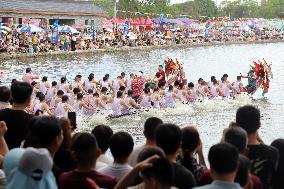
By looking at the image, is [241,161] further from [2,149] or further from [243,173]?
[2,149]

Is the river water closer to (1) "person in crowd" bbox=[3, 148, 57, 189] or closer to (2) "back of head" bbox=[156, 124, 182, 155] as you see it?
(2) "back of head" bbox=[156, 124, 182, 155]

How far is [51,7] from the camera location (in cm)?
4588

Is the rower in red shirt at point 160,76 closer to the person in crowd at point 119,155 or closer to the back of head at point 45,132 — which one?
the person in crowd at point 119,155

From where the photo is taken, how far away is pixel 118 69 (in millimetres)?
28250

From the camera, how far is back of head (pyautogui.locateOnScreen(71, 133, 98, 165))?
3898 mm

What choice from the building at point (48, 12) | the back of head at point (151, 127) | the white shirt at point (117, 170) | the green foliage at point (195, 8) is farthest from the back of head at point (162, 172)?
the green foliage at point (195, 8)

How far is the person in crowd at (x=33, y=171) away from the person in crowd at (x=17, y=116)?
4.84ft

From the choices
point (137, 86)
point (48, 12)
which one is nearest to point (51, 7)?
point (48, 12)

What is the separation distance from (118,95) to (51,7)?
111ft

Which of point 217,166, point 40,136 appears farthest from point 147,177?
point 40,136

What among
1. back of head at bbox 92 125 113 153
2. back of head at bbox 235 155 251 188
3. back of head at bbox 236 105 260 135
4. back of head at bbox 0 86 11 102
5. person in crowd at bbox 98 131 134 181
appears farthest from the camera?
back of head at bbox 0 86 11 102

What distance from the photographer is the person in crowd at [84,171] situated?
3807 mm

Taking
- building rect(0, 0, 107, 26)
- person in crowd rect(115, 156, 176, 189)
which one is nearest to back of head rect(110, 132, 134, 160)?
person in crowd rect(115, 156, 176, 189)

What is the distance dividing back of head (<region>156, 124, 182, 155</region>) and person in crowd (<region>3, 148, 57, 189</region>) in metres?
0.97
